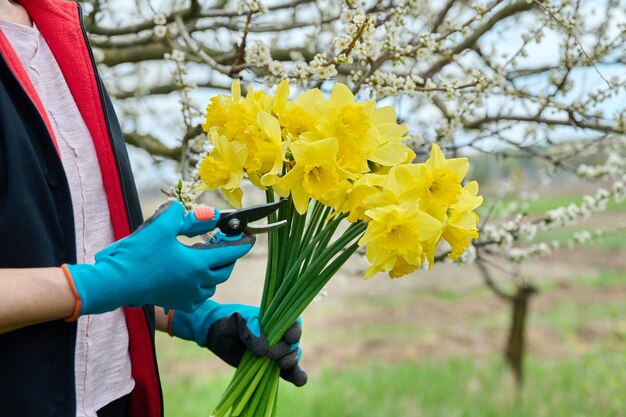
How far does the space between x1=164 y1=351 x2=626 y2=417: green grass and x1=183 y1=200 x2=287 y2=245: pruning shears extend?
9.96 feet

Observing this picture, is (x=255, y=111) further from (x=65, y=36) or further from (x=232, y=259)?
(x=65, y=36)

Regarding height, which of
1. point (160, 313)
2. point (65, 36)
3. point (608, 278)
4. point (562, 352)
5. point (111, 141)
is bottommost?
point (608, 278)

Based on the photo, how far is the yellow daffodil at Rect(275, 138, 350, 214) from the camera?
1.11 m

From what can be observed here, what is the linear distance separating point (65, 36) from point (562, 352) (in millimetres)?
5649

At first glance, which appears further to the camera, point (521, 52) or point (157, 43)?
point (157, 43)

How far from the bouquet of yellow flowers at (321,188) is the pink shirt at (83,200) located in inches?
7.8

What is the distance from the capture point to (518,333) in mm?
4582

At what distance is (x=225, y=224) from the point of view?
1148mm

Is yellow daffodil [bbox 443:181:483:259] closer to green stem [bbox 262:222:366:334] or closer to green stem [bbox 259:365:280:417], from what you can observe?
green stem [bbox 262:222:366:334]

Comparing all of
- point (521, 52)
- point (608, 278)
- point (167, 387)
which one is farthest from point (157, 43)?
point (608, 278)

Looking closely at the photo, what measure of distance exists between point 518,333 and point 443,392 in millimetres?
641

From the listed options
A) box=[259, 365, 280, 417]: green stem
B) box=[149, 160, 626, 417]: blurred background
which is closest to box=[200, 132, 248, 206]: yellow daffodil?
box=[259, 365, 280, 417]: green stem

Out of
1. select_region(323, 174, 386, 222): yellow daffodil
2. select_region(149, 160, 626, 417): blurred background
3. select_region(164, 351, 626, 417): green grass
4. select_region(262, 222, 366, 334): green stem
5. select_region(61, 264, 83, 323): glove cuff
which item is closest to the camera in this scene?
select_region(61, 264, 83, 323): glove cuff

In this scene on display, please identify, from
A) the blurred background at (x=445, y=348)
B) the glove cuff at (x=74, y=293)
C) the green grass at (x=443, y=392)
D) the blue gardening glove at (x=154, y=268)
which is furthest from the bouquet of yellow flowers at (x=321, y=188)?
the green grass at (x=443, y=392)
